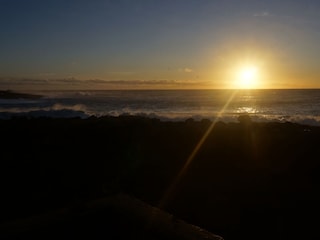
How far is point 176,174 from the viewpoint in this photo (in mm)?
11695

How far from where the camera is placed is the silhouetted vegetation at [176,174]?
8.19 metres

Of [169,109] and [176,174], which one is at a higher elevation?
[176,174]

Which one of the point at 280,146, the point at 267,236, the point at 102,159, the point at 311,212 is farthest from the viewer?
the point at 280,146

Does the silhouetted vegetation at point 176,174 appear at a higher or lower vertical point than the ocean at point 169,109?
higher

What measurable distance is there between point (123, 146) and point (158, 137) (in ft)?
7.90

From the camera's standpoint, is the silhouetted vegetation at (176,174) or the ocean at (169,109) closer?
the silhouetted vegetation at (176,174)

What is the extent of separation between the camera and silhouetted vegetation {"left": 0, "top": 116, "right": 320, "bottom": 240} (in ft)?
26.9

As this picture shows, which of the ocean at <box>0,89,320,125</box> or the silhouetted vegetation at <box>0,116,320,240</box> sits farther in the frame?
the ocean at <box>0,89,320,125</box>

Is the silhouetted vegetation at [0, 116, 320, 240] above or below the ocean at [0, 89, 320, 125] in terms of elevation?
above

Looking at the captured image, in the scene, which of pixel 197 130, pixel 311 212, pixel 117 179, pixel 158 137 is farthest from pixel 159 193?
pixel 197 130

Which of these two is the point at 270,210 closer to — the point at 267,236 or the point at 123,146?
the point at 267,236

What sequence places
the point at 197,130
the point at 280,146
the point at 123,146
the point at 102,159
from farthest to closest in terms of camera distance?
the point at 197,130 → the point at 280,146 → the point at 123,146 → the point at 102,159

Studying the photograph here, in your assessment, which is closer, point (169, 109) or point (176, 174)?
point (176, 174)

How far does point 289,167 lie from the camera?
13156 millimetres
